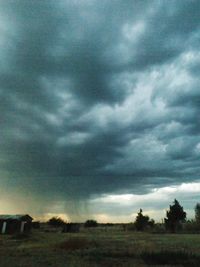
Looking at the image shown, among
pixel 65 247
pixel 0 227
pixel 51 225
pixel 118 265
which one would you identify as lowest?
pixel 118 265

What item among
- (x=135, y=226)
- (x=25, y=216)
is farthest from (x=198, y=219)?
(x=25, y=216)

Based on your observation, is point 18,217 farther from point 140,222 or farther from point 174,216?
point 174,216

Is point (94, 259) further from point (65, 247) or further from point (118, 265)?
point (65, 247)

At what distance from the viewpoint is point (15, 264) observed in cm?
1980

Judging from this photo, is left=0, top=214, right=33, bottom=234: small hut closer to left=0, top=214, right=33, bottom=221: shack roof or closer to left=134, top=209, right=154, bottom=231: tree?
left=0, top=214, right=33, bottom=221: shack roof

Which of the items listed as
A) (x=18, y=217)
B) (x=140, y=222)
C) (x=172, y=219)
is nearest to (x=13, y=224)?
(x=18, y=217)

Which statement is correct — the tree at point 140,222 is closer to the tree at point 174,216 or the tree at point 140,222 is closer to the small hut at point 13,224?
the tree at point 174,216

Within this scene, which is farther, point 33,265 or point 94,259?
point 94,259

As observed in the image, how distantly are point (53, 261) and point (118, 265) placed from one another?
4579 mm

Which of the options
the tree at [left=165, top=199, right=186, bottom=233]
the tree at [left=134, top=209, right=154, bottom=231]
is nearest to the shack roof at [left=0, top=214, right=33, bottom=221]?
the tree at [left=134, top=209, right=154, bottom=231]

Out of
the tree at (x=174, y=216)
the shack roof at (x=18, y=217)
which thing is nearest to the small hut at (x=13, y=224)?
the shack roof at (x=18, y=217)

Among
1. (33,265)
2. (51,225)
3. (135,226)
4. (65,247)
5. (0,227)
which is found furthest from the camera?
(51,225)

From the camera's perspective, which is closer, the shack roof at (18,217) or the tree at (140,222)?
the shack roof at (18,217)

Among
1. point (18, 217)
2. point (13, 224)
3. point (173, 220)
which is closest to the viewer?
point (13, 224)
